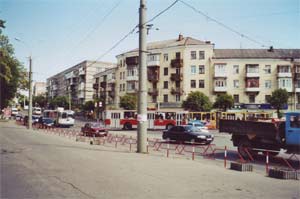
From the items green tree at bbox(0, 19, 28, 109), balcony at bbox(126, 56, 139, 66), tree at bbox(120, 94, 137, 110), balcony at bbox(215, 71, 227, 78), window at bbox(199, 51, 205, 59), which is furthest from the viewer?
balcony at bbox(126, 56, 139, 66)

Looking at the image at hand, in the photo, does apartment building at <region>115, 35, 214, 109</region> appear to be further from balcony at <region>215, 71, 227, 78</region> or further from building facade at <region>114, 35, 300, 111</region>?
balcony at <region>215, 71, 227, 78</region>

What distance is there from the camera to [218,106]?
57969 millimetres

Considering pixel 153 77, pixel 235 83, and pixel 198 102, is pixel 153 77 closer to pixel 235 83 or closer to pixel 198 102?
pixel 198 102

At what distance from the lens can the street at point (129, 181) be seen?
8750mm

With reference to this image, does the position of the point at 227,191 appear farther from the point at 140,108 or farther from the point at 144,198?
the point at 140,108

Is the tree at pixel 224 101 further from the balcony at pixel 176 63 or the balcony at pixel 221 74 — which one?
the balcony at pixel 176 63

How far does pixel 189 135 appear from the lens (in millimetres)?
25141

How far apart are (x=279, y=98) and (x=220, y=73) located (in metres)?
11.4

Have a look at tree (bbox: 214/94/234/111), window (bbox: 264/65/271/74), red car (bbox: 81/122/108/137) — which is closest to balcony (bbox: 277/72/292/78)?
window (bbox: 264/65/271/74)

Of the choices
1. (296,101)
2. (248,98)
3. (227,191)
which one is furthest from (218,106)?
(227,191)

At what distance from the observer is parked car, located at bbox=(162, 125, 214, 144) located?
24.8m

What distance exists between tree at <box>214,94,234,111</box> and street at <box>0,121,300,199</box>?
43.4 m

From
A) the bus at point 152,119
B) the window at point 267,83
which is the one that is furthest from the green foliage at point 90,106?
the window at point 267,83

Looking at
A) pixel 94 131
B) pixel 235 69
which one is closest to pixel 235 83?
pixel 235 69
